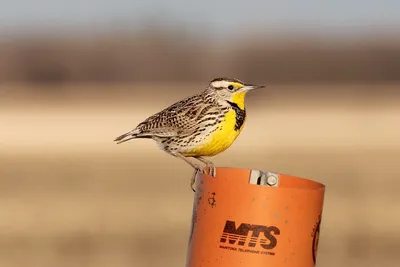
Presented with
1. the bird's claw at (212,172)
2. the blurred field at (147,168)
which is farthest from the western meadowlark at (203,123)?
the blurred field at (147,168)

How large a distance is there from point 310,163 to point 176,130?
48.9ft

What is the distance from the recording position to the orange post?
18.0 ft

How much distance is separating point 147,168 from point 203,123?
1467cm

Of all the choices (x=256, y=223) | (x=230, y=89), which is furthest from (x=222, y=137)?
(x=256, y=223)

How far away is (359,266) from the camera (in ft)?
48.3

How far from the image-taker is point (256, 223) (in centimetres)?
550

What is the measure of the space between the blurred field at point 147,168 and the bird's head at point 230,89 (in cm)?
744

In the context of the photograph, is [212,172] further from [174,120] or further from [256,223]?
[174,120]

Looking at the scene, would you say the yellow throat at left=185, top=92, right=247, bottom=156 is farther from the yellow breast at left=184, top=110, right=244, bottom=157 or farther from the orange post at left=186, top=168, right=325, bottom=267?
the orange post at left=186, top=168, right=325, bottom=267

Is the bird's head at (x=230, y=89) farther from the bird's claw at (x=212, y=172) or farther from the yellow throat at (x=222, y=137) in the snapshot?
the bird's claw at (x=212, y=172)

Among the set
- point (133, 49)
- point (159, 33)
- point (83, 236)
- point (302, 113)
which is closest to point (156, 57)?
point (133, 49)

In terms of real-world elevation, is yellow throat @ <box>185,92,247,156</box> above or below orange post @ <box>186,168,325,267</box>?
above

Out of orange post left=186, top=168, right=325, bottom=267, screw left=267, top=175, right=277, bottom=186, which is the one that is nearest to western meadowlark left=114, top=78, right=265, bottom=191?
screw left=267, top=175, right=277, bottom=186

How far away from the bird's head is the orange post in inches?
70.4
